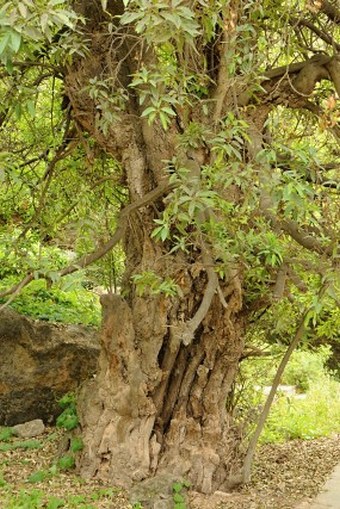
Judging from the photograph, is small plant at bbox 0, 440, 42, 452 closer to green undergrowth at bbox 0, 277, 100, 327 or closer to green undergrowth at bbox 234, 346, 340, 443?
green undergrowth at bbox 0, 277, 100, 327

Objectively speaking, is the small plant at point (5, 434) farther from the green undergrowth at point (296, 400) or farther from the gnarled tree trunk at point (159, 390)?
the green undergrowth at point (296, 400)

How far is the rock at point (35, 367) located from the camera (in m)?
6.46

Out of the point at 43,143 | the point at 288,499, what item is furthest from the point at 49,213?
the point at 288,499

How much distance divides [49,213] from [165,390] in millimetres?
1857

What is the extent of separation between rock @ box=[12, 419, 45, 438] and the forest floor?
0.07m

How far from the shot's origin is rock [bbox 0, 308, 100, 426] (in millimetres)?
6457

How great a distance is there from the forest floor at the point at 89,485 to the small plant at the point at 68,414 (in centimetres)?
21

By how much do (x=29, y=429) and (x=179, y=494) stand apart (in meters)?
1.85

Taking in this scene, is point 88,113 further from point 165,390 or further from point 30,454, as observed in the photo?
point 30,454

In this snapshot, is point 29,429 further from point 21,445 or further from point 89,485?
point 89,485

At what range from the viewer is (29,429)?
624 centimetres

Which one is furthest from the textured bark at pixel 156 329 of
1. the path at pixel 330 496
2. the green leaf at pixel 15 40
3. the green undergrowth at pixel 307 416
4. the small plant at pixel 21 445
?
the green undergrowth at pixel 307 416

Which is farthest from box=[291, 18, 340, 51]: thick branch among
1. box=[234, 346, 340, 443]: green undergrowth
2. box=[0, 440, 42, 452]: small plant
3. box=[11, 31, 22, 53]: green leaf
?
box=[0, 440, 42, 452]: small plant

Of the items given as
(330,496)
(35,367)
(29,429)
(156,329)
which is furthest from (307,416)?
(156,329)
